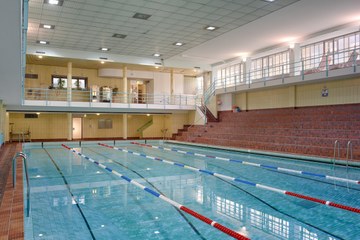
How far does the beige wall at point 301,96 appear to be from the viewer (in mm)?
11297

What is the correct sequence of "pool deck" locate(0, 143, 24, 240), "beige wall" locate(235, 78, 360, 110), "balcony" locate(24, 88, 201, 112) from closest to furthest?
"pool deck" locate(0, 143, 24, 240), "beige wall" locate(235, 78, 360, 110), "balcony" locate(24, 88, 201, 112)

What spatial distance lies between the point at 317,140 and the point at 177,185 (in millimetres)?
6430

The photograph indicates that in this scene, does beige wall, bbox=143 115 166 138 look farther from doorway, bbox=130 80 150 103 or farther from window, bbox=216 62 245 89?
window, bbox=216 62 245 89

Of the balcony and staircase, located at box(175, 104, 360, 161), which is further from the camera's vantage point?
the balcony

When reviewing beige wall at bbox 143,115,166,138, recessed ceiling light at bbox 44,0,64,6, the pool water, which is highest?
recessed ceiling light at bbox 44,0,64,6

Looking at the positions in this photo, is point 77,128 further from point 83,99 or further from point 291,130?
point 291,130

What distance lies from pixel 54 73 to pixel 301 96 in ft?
48.9

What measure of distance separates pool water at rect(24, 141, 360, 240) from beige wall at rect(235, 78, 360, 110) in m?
4.92

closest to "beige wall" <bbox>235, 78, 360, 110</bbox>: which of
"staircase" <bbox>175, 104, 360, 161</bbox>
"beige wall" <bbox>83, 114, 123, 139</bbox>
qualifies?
"staircase" <bbox>175, 104, 360, 161</bbox>

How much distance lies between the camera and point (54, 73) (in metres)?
18.2

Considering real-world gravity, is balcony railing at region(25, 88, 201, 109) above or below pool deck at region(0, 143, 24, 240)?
above

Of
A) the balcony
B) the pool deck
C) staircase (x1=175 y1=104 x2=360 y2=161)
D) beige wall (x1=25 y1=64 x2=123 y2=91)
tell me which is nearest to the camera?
the pool deck

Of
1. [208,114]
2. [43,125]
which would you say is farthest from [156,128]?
[43,125]

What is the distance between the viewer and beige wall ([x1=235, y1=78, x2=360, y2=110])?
11.3 metres
